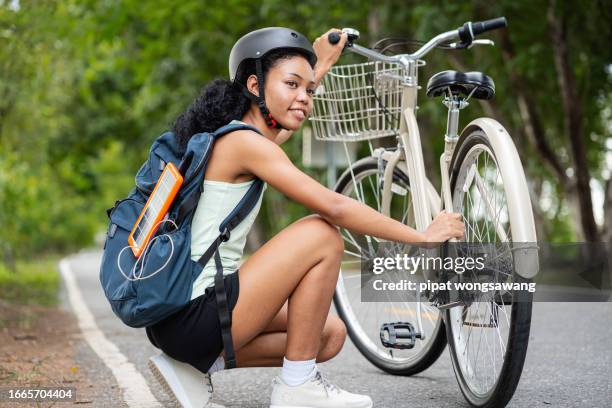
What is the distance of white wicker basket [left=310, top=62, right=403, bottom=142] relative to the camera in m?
3.80

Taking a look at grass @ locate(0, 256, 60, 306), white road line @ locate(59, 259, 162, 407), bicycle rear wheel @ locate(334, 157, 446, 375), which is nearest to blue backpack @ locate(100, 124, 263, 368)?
white road line @ locate(59, 259, 162, 407)

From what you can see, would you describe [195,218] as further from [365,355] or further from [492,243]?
[365,355]

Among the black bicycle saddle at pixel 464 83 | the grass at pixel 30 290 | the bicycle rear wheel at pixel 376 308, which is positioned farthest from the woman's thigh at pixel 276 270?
the grass at pixel 30 290

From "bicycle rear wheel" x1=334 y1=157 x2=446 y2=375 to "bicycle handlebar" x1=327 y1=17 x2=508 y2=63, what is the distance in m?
0.58

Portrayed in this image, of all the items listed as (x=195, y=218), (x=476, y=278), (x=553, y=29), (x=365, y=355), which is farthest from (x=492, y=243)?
(x=553, y=29)

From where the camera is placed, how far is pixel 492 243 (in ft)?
10.1

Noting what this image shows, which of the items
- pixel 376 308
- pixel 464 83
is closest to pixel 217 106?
pixel 464 83

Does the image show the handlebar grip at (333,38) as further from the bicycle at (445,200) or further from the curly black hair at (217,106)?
the curly black hair at (217,106)

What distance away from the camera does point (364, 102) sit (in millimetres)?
3939

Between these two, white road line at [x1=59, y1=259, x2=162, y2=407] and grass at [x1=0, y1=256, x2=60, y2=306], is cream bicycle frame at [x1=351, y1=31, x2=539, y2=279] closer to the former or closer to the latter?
white road line at [x1=59, y1=259, x2=162, y2=407]

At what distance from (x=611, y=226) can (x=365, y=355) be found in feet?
23.2

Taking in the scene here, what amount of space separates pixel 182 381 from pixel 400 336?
103 cm

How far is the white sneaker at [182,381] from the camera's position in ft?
9.96

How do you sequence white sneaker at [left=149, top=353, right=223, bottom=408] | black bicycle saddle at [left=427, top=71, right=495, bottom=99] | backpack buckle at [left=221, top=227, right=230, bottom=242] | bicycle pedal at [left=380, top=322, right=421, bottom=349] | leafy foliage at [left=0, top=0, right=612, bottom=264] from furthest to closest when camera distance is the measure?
1. leafy foliage at [left=0, top=0, right=612, bottom=264]
2. bicycle pedal at [left=380, top=322, right=421, bottom=349]
3. black bicycle saddle at [left=427, top=71, right=495, bottom=99]
4. white sneaker at [left=149, top=353, right=223, bottom=408]
5. backpack buckle at [left=221, top=227, right=230, bottom=242]
